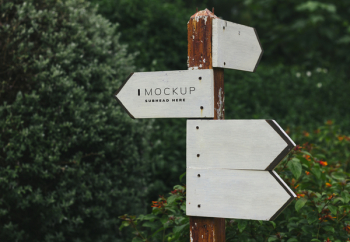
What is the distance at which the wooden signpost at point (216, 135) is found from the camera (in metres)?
1.87

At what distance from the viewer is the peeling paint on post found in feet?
6.64

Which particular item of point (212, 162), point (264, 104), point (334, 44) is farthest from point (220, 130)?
point (334, 44)

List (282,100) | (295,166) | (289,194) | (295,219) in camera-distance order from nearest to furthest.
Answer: (289,194) → (295,166) → (295,219) → (282,100)

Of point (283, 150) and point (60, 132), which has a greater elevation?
point (60, 132)

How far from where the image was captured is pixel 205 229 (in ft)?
6.65

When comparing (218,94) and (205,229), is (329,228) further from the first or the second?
(218,94)

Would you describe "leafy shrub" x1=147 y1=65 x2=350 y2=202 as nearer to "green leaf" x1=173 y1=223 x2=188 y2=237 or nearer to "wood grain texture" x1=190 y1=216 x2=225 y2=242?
"green leaf" x1=173 y1=223 x2=188 y2=237

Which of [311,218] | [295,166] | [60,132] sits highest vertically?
[60,132]

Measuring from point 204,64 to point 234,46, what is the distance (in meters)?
0.21

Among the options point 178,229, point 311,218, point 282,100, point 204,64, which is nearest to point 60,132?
point 178,229

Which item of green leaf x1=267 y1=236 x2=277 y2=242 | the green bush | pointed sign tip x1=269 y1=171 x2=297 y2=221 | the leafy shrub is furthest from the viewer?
the leafy shrub

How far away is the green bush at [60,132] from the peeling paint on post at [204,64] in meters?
1.57

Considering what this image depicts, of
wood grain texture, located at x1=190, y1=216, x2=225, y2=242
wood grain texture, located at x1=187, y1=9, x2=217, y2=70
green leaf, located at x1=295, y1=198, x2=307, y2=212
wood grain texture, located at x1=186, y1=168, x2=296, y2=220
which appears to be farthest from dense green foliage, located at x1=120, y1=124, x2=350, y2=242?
wood grain texture, located at x1=187, y1=9, x2=217, y2=70

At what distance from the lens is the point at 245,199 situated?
6.21ft
